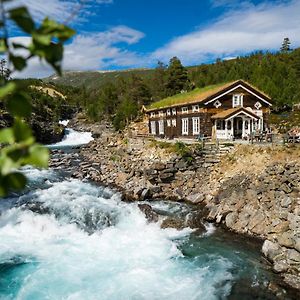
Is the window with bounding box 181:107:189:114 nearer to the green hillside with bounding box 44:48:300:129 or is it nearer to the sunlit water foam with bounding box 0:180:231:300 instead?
the green hillside with bounding box 44:48:300:129

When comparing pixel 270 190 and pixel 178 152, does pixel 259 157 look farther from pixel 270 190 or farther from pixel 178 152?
pixel 178 152

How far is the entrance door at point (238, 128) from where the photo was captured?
3034cm

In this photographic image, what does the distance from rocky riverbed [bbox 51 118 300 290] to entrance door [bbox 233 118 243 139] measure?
6775 mm

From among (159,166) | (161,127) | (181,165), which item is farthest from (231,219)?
(161,127)

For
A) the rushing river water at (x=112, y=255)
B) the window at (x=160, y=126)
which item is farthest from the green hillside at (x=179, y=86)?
the rushing river water at (x=112, y=255)

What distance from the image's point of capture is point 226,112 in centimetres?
A: 2934

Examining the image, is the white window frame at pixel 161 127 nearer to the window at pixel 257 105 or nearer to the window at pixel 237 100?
the window at pixel 237 100

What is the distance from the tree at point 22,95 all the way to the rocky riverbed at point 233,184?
39.1ft

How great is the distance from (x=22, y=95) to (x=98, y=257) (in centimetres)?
1351

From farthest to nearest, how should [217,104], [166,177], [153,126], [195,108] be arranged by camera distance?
[153,126], [195,108], [217,104], [166,177]

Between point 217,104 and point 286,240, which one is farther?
point 217,104

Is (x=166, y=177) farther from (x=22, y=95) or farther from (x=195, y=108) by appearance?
(x=22, y=95)

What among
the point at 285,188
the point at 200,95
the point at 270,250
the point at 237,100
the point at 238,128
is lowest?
the point at 270,250

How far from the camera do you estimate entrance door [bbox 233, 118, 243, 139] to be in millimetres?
30344
